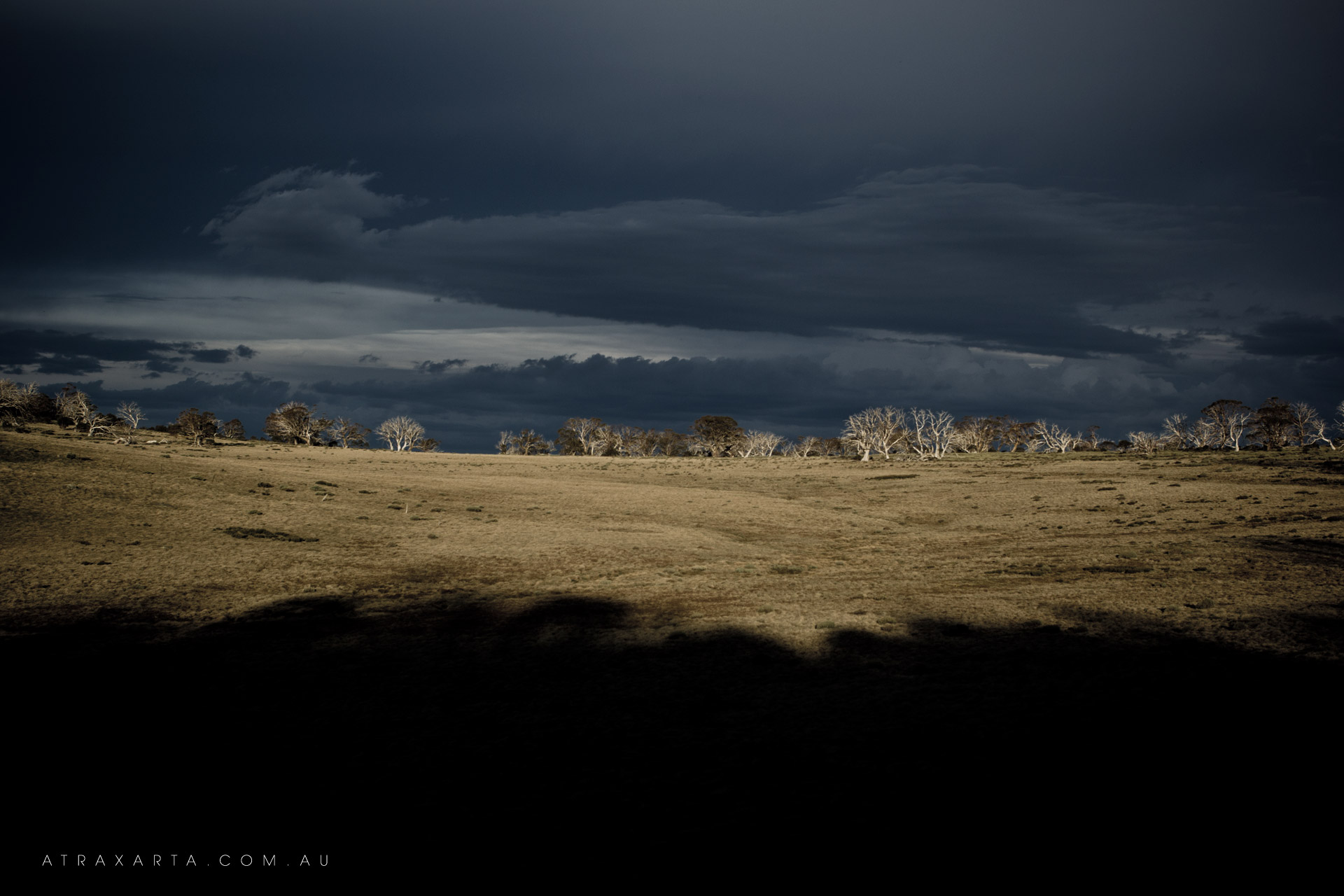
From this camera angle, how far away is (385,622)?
17.4 metres

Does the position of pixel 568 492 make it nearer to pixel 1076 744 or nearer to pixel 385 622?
pixel 385 622

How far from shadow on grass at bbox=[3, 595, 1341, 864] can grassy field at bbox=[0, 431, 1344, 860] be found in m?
0.06

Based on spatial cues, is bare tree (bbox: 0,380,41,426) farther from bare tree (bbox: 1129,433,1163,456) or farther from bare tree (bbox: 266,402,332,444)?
bare tree (bbox: 1129,433,1163,456)

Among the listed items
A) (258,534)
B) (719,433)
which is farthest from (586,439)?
(258,534)

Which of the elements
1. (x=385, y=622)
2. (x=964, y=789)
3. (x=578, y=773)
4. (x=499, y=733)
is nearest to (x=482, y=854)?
(x=578, y=773)

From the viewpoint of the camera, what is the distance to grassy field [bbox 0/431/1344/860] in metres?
8.49

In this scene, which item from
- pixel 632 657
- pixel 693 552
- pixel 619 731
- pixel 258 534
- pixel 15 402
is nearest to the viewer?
pixel 619 731

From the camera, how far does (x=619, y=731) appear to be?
10195 millimetres

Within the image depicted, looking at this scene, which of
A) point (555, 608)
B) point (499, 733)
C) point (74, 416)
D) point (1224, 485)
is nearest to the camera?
point (499, 733)

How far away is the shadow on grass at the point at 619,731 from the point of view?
7.76m

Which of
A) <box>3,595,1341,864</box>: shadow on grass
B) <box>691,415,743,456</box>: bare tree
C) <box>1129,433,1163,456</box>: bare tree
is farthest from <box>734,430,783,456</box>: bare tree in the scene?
<box>3,595,1341,864</box>: shadow on grass

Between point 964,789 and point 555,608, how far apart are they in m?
A: 12.8

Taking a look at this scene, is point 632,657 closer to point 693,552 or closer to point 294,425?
point 693,552

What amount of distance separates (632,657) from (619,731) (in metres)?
3.96
